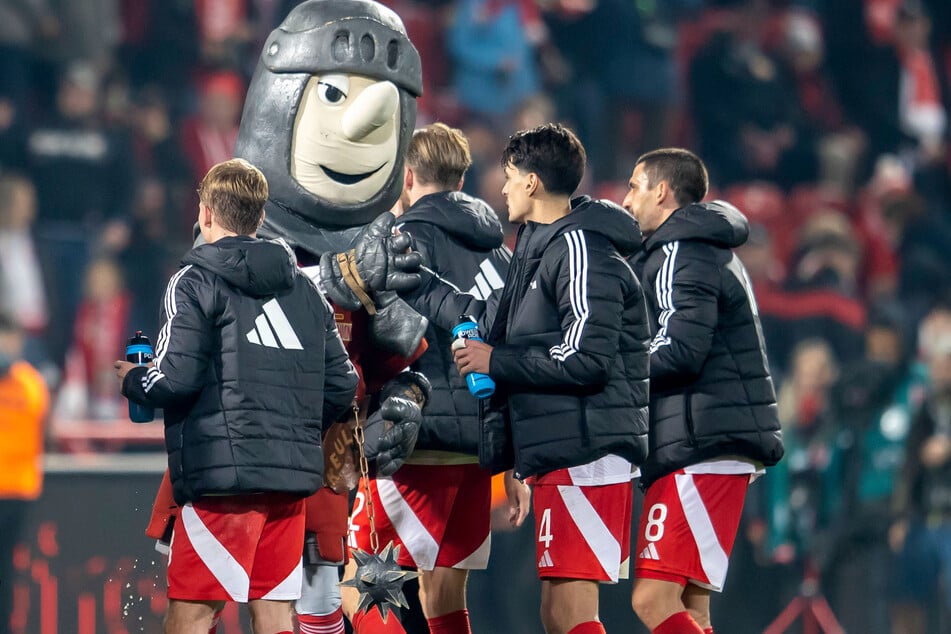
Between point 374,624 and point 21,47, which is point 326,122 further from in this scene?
point 21,47

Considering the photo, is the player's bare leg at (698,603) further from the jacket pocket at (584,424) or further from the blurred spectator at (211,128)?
the blurred spectator at (211,128)

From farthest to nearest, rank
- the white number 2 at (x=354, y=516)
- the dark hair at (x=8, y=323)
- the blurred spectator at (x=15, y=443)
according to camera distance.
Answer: the dark hair at (x=8, y=323), the blurred spectator at (x=15, y=443), the white number 2 at (x=354, y=516)

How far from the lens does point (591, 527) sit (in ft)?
13.2

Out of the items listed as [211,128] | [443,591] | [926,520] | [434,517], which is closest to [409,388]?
[434,517]

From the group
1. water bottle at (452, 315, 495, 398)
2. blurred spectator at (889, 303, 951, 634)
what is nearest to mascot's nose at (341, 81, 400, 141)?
water bottle at (452, 315, 495, 398)

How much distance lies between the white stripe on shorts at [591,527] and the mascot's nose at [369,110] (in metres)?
1.25

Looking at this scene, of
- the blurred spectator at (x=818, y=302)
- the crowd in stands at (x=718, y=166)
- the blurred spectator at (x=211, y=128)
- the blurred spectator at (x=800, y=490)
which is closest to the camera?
the blurred spectator at (x=800, y=490)

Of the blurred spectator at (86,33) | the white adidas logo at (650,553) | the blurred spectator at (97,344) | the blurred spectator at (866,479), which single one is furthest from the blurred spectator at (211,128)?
the white adidas logo at (650,553)

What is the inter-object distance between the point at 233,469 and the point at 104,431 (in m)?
3.77

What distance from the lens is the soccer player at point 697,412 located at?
4.32 m

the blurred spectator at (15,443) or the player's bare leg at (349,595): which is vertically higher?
the blurred spectator at (15,443)

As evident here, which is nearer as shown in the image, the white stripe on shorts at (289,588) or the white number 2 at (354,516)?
the white stripe on shorts at (289,588)

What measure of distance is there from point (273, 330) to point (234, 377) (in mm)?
161

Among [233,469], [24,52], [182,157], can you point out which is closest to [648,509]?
[233,469]
